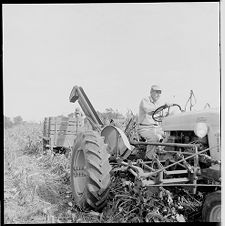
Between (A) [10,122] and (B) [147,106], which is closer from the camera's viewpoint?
(A) [10,122]

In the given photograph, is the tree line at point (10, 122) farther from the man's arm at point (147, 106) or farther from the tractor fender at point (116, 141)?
the man's arm at point (147, 106)

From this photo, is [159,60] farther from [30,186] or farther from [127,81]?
[30,186]

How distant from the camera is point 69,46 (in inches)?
184

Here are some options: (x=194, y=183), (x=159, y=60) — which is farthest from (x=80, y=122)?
(x=194, y=183)

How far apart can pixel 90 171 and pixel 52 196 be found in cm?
70

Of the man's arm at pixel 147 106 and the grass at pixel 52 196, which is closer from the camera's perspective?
the grass at pixel 52 196

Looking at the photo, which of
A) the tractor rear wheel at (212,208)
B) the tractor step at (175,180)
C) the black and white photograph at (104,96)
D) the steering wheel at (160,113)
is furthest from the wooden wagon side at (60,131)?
the tractor rear wheel at (212,208)

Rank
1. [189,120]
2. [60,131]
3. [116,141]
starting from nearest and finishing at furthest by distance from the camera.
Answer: [189,120] < [116,141] < [60,131]

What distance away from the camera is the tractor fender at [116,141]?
4629 millimetres

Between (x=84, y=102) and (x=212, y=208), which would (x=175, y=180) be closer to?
(x=212, y=208)

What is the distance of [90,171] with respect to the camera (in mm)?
4332

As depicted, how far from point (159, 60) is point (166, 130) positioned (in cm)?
79

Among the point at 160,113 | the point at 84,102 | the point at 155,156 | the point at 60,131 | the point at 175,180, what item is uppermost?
the point at 84,102

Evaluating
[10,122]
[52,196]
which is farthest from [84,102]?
[52,196]
